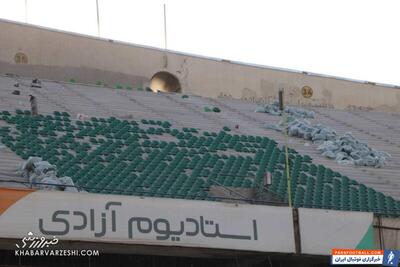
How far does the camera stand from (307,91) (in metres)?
29.1

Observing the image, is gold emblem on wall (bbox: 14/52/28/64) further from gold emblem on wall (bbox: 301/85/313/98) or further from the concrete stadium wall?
gold emblem on wall (bbox: 301/85/313/98)

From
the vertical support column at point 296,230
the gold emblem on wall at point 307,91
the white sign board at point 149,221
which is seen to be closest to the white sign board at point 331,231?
the vertical support column at point 296,230

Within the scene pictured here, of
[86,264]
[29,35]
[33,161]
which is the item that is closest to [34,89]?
[29,35]

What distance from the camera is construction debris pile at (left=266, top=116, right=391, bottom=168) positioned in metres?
20.3

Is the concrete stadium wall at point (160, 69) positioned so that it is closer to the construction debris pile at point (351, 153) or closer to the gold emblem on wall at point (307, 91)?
the gold emblem on wall at point (307, 91)

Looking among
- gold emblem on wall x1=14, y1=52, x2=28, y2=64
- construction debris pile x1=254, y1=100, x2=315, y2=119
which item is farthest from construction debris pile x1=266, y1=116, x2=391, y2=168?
gold emblem on wall x1=14, y1=52, x2=28, y2=64

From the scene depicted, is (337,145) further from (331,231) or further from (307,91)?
(331,231)

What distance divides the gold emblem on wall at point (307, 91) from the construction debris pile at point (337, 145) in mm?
5056

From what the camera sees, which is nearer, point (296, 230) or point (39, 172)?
point (296, 230)

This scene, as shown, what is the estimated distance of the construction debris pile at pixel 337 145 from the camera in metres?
20.3

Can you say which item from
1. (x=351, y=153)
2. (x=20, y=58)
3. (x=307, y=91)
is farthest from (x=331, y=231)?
(x=307, y=91)

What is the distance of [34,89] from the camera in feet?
76.0

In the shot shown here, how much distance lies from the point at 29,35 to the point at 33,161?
11.1 meters

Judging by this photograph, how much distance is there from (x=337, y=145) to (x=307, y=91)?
25.8 feet
